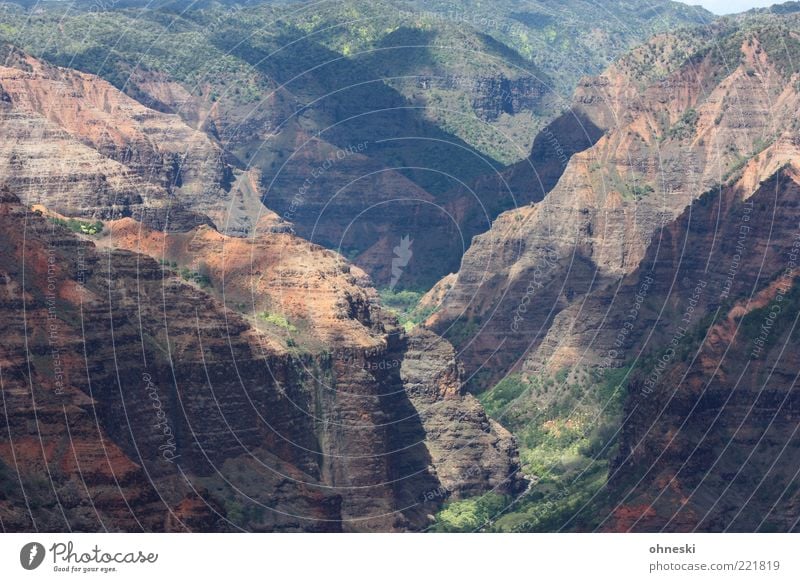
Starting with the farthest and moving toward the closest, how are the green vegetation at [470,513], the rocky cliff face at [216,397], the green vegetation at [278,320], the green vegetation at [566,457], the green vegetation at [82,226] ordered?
the green vegetation at [82,226] < the green vegetation at [278,320] < the green vegetation at [470,513] < the green vegetation at [566,457] < the rocky cliff face at [216,397]

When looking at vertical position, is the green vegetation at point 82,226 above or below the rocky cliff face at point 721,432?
above

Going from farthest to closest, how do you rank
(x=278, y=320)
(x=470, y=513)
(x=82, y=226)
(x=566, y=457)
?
(x=82, y=226) → (x=566, y=457) → (x=470, y=513) → (x=278, y=320)

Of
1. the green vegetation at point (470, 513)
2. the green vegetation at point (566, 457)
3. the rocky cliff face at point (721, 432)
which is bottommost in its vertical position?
the green vegetation at point (470, 513)

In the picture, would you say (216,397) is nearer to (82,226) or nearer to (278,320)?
(278,320)

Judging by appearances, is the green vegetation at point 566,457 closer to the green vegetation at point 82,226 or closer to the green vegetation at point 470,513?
the green vegetation at point 470,513

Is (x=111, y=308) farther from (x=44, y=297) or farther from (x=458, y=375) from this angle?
(x=458, y=375)

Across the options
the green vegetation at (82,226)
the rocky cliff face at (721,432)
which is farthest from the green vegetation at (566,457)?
the green vegetation at (82,226)

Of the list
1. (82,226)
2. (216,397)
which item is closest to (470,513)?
(216,397)

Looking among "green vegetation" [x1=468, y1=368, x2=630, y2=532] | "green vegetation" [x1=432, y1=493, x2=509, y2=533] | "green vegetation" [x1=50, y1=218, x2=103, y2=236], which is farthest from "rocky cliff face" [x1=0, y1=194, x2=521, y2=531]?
"green vegetation" [x1=468, y1=368, x2=630, y2=532]

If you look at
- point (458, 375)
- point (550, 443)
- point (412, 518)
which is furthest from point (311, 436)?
point (550, 443)
